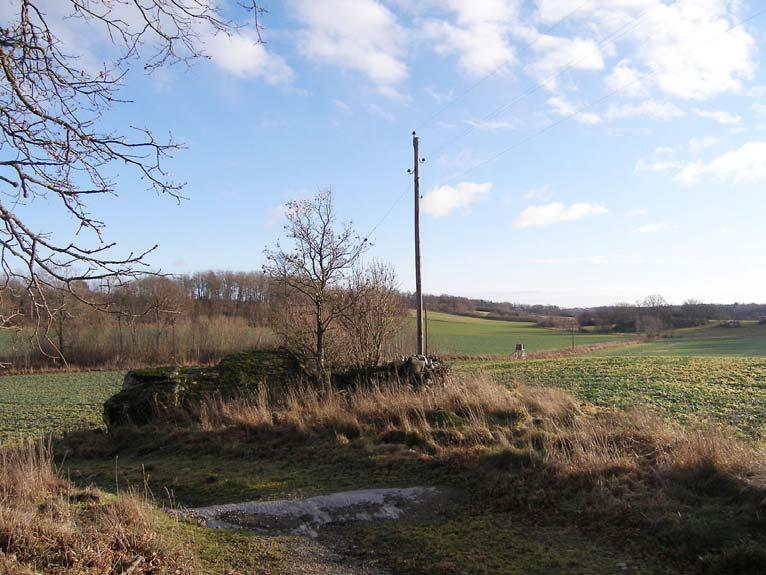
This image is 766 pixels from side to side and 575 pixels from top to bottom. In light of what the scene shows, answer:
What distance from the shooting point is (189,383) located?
12.8 metres

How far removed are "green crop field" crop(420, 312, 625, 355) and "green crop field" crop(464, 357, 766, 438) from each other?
62.8ft

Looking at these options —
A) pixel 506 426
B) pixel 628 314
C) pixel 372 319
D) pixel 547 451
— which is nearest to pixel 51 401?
pixel 372 319

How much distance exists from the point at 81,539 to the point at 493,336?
71455 millimetres

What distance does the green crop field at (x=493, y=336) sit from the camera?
57456 mm

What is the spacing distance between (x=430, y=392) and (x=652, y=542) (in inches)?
255

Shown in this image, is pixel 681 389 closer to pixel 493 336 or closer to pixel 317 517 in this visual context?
pixel 317 517

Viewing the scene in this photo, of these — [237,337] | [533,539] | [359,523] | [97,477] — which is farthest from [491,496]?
[237,337]

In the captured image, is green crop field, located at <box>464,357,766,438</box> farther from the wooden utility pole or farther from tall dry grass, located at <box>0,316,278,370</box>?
tall dry grass, located at <box>0,316,278,370</box>

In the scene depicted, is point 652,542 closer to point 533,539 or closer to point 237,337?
point 533,539

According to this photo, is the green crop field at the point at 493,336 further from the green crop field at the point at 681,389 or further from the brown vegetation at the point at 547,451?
the brown vegetation at the point at 547,451

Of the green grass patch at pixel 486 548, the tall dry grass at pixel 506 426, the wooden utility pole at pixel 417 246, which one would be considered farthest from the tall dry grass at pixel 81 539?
the wooden utility pole at pixel 417 246

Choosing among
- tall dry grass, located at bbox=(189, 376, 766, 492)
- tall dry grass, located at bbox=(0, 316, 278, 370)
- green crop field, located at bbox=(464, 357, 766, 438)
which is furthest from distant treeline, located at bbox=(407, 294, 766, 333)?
tall dry grass, located at bbox=(189, 376, 766, 492)

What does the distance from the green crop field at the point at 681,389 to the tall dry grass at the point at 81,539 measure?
873cm

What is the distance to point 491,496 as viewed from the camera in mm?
6406
